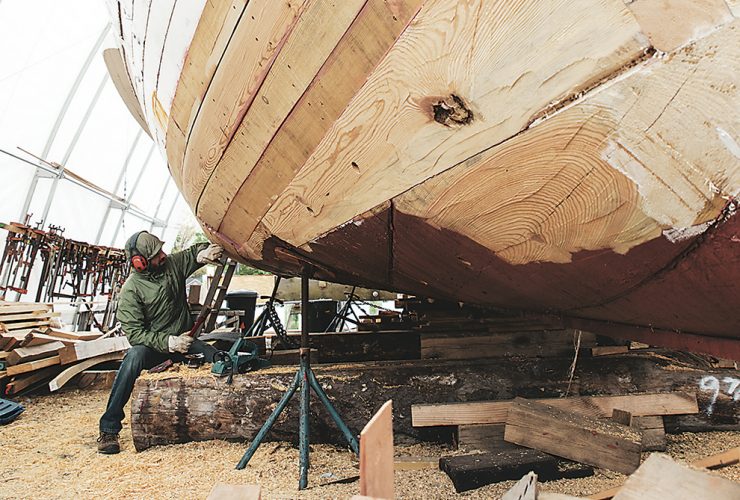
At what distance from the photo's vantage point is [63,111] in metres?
9.05

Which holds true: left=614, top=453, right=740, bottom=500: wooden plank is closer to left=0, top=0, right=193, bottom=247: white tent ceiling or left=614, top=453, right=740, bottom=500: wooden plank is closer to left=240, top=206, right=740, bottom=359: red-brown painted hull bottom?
left=240, top=206, right=740, bottom=359: red-brown painted hull bottom

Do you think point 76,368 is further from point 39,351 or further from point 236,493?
point 236,493

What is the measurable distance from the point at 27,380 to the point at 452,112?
460cm

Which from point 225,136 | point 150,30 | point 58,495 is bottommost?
point 58,495

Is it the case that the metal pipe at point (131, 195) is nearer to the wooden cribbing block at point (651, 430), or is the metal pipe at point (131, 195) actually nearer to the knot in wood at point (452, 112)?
the wooden cribbing block at point (651, 430)

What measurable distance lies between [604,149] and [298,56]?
24.3 inches

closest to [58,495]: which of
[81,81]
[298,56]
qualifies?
[298,56]

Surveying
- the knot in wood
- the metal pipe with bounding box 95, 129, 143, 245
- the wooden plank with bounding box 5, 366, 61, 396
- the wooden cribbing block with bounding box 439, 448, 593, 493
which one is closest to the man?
the wooden plank with bounding box 5, 366, 61, 396

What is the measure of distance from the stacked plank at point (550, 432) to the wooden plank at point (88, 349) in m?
3.58

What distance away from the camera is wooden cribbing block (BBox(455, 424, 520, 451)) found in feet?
7.34

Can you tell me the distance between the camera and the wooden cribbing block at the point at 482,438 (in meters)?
2.24

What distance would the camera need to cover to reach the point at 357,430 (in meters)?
2.56

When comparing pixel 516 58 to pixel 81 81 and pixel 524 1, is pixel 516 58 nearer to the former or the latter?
pixel 524 1

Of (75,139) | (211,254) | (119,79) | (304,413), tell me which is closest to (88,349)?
(211,254)
